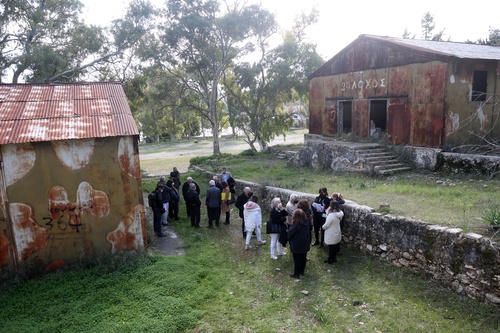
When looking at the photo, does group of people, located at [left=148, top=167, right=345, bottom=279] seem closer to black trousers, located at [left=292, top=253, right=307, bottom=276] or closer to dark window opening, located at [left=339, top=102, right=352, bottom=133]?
black trousers, located at [left=292, top=253, right=307, bottom=276]

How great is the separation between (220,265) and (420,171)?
869 cm

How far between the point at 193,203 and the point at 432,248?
6785 mm

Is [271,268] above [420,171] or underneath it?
underneath

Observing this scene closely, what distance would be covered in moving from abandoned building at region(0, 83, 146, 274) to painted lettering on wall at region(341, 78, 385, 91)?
1074 cm

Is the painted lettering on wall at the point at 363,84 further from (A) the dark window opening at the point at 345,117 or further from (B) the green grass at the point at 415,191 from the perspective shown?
(B) the green grass at the point at 415,191

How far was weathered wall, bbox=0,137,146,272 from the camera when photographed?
759cm

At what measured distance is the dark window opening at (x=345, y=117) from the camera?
17505 mm

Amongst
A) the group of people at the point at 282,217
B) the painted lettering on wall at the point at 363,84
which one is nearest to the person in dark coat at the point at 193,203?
the group of people at the point at 282,217

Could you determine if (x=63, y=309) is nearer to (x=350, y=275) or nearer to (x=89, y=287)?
(x=89, y=287)

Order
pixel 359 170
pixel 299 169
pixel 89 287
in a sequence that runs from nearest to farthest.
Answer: pixel 89 287 < pixel 359 170 < pixel 299 169

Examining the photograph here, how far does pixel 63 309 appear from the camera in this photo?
6434mm

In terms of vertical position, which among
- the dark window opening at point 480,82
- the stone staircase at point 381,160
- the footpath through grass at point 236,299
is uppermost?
the dark window opening at point 480,82

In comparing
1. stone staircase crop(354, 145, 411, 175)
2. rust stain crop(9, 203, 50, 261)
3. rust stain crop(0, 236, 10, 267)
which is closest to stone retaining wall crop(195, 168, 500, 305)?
stone staircase crop(354, 145, 411, 175)

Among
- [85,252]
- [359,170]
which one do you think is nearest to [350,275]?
[85,252]
